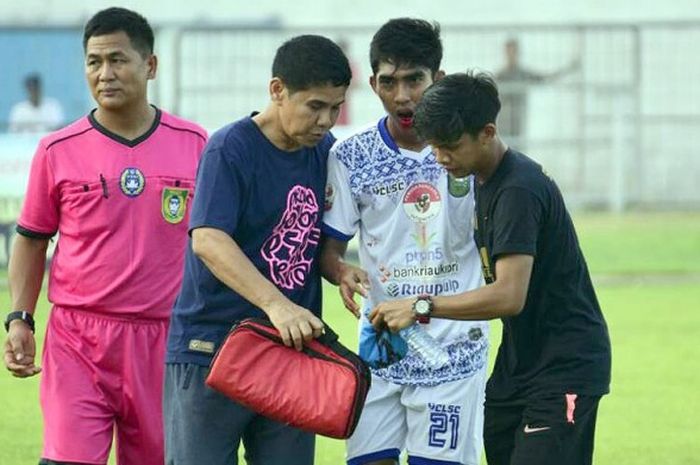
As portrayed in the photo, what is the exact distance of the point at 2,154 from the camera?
19.2 m

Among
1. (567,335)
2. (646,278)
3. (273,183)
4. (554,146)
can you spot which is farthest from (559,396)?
(554,146)

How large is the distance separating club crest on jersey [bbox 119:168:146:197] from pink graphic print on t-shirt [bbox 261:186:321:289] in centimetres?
86

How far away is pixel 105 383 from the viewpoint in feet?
23.7

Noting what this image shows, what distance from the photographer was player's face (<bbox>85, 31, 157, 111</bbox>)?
7.31 meters

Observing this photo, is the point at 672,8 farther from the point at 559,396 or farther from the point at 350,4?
the point at 559,396

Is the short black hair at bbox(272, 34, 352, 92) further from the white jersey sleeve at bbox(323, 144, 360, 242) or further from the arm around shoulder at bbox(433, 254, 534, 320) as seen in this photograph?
the arm around shoulder at bbox(433, 254, 534, 320)

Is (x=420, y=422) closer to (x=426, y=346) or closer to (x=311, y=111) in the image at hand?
(x=426, y=346)

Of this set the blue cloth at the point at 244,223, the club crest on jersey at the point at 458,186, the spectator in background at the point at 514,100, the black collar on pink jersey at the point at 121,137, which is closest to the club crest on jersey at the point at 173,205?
the black collar on pink jersey at the point at 121,137

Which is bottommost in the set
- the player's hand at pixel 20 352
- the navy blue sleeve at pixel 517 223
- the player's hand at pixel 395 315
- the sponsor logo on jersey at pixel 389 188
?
the player's hand at pixel 20 352

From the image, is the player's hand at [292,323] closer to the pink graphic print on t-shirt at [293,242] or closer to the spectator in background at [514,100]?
the pink graphic print on t-shirt at [293,242]

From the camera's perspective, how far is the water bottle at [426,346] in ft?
23.5

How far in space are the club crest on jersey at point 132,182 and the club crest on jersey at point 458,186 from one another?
1210 millimetres

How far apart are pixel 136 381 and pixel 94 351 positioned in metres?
0.20

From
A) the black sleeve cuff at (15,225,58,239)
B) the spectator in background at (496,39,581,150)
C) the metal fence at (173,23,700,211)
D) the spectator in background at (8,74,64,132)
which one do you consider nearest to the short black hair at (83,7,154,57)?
the black sleeve cuff at (15,225,58,239)
